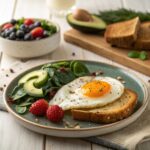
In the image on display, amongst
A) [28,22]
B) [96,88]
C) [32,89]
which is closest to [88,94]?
[96,88]

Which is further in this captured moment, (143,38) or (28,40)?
(143,38)

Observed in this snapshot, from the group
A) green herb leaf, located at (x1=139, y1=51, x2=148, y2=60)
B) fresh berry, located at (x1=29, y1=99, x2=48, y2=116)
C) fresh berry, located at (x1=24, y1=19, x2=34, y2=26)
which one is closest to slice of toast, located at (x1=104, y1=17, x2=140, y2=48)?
green herb leaf, located at (x1=139, y1=51, x2=148, y2=60)

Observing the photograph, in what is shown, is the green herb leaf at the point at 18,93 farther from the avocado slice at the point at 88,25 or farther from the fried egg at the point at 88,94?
the avocado slice at the point at 88,25

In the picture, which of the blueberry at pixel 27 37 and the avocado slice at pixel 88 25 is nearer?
the blueberry at pixel 27 37

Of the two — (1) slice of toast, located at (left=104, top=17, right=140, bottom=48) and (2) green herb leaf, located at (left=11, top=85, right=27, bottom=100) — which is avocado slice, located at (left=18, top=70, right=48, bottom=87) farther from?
(1) slice of toast, located at (left=104, top=17, right=140, bottom=48)

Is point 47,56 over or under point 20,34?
under

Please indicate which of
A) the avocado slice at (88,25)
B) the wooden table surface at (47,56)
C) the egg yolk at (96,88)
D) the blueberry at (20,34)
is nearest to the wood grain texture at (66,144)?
the wooden table surface at (47,56)

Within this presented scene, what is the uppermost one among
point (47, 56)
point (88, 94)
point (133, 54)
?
point (88, 94)

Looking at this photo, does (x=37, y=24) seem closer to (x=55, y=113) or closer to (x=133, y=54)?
(x=133, y=54)
